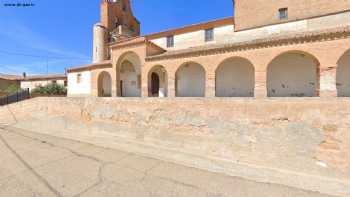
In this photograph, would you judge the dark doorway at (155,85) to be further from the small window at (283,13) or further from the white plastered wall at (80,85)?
the small window at (283,13)

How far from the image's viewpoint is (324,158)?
495 centimetres

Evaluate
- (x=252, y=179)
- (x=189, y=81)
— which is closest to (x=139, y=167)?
(x=252, y=179)

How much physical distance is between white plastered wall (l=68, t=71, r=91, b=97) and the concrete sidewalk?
1094 centimetres

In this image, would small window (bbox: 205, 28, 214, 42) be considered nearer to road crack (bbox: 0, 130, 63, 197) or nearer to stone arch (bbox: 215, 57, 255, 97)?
stone arch (bbox: 215, 57, 255, 97)

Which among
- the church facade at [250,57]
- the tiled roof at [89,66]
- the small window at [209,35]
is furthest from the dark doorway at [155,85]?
the small window at [209,35]

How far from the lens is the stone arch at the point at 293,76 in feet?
32.4

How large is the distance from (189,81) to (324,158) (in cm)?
950

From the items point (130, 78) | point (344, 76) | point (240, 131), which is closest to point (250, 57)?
point (240, 131)

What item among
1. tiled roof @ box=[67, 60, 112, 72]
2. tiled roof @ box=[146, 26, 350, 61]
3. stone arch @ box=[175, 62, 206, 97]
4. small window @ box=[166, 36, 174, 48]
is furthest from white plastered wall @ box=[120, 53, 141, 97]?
tiled roof @ box=[146, 26, 350, 61]

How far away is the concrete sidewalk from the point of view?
3.79 m

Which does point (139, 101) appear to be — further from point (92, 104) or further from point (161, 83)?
A: point (161, 83)

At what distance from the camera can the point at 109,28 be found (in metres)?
20.1

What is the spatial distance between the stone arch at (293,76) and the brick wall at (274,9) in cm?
290

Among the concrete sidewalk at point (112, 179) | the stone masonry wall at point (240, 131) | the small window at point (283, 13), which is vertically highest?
the small window at point (283, 13)
